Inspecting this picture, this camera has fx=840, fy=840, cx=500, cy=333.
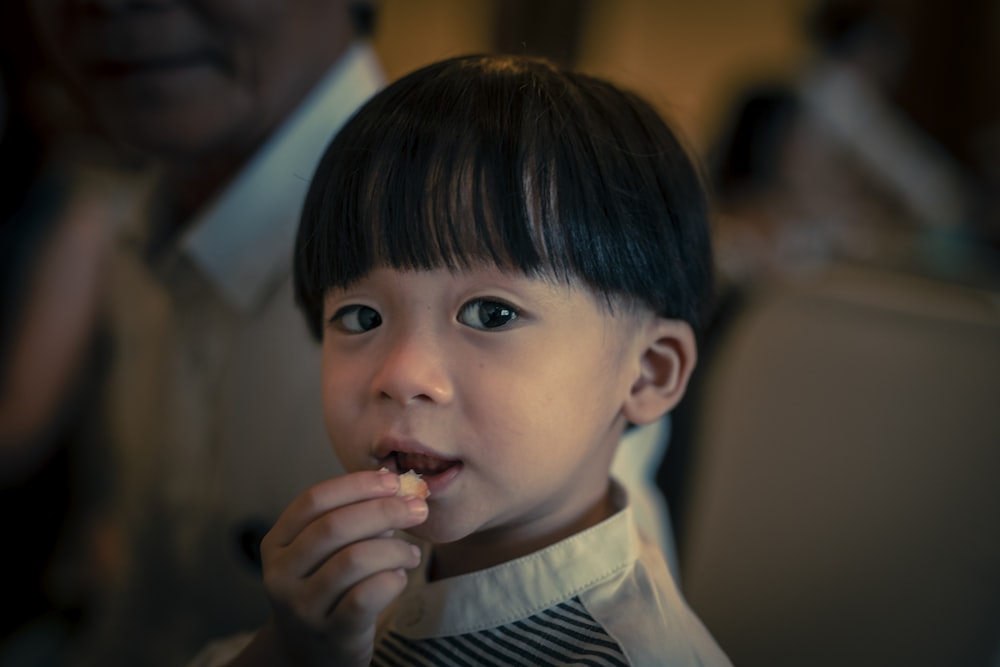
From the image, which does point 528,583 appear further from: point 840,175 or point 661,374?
point 840,175

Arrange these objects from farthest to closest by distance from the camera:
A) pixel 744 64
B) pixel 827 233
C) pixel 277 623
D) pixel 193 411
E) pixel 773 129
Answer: pixel 744 64 → pixel 773 129 → pixel 827 233 → pixel 193 411 → pixel 277 623

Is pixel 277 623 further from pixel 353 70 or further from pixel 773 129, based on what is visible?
pixel 773 129

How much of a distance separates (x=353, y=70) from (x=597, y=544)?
0.44m

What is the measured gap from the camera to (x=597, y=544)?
0.50 metres

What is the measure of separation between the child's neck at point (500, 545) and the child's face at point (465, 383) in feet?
0.14

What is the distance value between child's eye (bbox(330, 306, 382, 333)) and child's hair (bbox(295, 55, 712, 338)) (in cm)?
2

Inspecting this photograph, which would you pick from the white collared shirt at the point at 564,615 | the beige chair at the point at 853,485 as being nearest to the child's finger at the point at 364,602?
the white collared shirt at the point at 564,615

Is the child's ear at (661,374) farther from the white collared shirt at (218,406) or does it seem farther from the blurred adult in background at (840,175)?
the blurred adult in background at (840,175)

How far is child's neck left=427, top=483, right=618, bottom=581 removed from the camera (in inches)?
20.1

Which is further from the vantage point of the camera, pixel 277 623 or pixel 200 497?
pixel 200 497

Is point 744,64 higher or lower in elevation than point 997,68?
higher

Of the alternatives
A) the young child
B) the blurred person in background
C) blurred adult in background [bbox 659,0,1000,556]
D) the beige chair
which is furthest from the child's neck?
blurred adult in background [bbox 659,0,1000,556]

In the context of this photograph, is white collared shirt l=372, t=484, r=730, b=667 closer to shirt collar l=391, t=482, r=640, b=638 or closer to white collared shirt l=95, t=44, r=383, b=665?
shirt collar l=391, t=482, r=640, b=638

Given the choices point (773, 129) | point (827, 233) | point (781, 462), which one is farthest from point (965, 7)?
point (781, 462)
